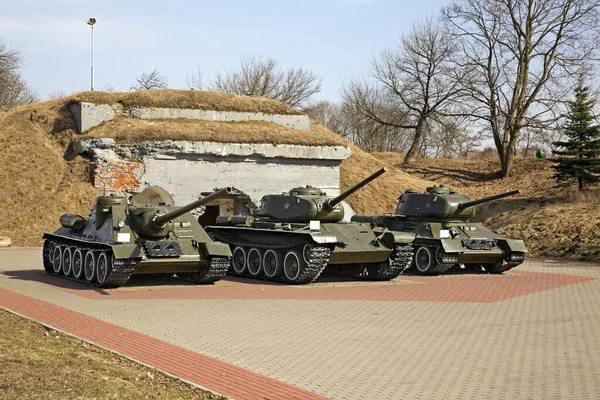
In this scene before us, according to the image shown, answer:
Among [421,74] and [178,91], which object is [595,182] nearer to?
[421,74]

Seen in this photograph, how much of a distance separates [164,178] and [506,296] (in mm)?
17186

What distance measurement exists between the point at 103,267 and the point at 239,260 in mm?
4588

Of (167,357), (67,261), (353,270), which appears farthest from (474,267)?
(167,357)

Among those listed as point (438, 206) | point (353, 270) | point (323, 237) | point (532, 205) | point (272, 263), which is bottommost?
point (353, 270)

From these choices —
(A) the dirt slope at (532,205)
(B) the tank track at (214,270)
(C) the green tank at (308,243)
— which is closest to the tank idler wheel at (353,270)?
(C) the green tank at (308,243)

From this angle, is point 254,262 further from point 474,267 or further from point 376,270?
point 474,267

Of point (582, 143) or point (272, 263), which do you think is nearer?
point (272, 263)

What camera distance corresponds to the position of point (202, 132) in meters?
32.6

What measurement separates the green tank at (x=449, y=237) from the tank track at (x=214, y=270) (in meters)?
5.76

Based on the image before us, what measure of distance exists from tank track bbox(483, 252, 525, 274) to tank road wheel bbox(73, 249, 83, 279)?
11.4 metres

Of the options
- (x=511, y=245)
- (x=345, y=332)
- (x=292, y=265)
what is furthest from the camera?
(x=511, y=245)

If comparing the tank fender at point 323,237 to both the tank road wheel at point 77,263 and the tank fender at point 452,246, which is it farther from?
the tank road wheel at point 77,263

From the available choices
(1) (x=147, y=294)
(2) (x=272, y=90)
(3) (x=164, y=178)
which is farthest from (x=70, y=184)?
(2) (x=272, y=90)

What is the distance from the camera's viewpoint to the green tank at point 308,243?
1856cm
